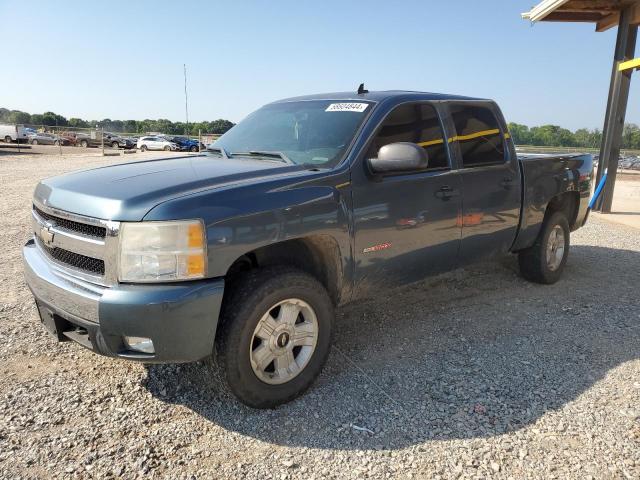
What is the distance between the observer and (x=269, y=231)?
107 inches

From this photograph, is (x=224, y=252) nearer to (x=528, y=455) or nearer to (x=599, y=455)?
(x=528, y=455)

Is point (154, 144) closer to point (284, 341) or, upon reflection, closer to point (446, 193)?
point (446, 193)

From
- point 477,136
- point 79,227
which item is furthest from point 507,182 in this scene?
point 79,227

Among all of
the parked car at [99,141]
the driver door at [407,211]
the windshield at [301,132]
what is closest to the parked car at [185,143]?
the parked car at [99,141]

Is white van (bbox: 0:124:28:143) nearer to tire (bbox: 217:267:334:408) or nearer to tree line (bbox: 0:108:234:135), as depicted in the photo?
tree line (bbox: 0:108:234:135)

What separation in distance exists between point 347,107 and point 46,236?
7.17ft

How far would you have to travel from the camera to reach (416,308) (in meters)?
4.64

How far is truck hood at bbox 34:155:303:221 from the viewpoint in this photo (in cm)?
253

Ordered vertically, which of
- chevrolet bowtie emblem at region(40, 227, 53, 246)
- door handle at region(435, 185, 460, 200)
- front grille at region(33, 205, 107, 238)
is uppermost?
door handle at region(435, 185, 460, 200)

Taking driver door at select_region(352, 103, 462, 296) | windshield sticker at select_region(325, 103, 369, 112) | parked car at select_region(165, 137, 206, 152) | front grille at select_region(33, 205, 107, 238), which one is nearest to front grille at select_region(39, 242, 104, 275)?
front grille at select_region(33, 205, 107, 238)

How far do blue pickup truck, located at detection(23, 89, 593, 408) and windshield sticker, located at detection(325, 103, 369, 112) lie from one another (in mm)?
16

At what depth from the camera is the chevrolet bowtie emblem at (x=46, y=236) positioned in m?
2.89

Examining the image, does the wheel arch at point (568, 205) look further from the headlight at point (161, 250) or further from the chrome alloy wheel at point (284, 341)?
the headlight at point (161, 250)

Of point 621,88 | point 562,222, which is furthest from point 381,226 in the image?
point 621,88
